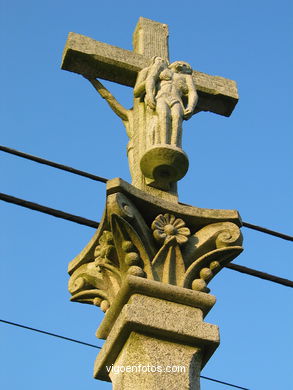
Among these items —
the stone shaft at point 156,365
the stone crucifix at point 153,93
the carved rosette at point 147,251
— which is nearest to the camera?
the stone shaft at point 156,365

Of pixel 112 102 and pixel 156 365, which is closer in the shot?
pixel 156 365

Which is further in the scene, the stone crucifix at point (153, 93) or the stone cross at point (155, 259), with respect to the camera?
the stone crucifix at point (153, 93)

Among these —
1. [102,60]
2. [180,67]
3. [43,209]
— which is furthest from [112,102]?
[43,209]

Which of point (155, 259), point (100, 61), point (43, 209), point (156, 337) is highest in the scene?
point (100, 61)

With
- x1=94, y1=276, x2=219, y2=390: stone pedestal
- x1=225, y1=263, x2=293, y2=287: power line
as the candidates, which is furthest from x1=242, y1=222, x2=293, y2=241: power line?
x1=94, y1=276, x2=219, y2=390: stone pedestal

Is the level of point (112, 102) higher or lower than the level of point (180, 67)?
lower

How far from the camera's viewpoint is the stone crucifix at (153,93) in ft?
25.0

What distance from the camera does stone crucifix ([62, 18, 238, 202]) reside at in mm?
7613

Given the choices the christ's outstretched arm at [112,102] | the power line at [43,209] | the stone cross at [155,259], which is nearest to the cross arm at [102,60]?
the christ's outstretched arm at [112,102]

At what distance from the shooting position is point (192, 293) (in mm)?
6742

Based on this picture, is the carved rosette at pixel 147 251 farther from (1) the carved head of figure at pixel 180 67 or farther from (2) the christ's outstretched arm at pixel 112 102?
(1) the carved head of figure at pixel 180 67

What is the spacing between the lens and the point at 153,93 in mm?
8195

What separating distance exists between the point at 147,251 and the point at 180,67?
2.49m

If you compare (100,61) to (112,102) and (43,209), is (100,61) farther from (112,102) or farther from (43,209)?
(43,209)
